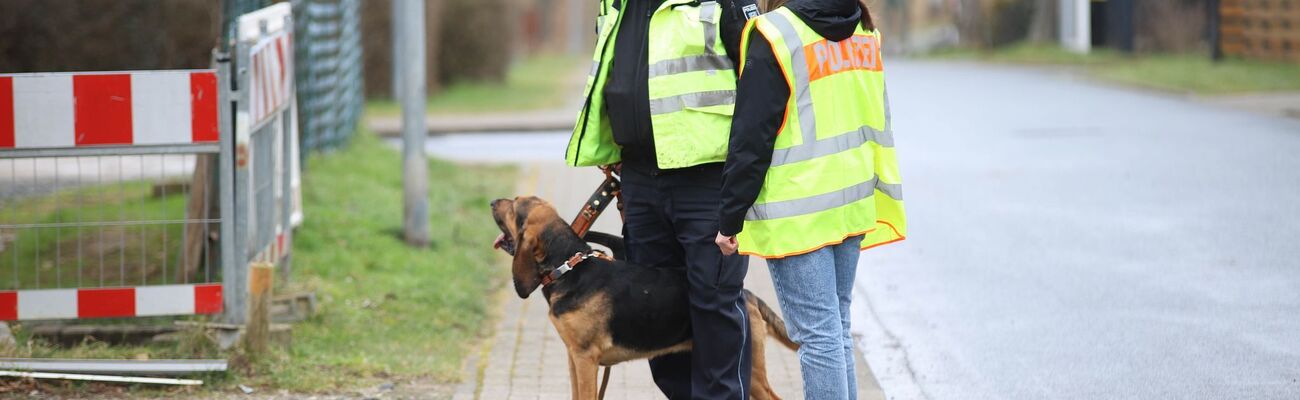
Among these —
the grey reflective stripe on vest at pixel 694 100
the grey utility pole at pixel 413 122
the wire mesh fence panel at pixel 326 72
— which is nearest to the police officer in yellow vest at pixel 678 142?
the grey reflective stripe on vest at pixel 694 100

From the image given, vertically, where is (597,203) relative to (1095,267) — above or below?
above

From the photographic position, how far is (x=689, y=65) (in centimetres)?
437

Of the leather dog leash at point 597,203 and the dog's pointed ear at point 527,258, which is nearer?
the dog's pointed ear at point 527,258

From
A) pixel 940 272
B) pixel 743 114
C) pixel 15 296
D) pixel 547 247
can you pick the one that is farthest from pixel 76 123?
pixel 940 272

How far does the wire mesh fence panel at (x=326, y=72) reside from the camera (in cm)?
1224

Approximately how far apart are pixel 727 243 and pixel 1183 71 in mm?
19411

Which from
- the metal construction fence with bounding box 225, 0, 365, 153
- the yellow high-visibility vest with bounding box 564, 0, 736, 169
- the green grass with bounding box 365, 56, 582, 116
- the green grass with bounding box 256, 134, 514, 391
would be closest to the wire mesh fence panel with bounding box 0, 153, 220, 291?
the green grass with bounding box 256, 134, 514, 391

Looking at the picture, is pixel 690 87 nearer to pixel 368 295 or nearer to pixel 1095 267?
pixel 368 295

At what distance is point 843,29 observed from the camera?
414 cm

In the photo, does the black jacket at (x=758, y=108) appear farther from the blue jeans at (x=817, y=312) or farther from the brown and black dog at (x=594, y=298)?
the brown and black dog at (x=594, y=298)

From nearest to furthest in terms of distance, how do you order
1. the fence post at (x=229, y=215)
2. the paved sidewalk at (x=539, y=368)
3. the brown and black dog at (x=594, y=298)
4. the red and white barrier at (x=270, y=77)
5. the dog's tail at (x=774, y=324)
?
the brown and black dog at (x=594, y=298)
the dog's tail at (x=774, y=324)
the paved sidewalk at (x=539, y=368)
the fence post at (x=229, y=215)
the red and white barrier at (x=270, y=77)

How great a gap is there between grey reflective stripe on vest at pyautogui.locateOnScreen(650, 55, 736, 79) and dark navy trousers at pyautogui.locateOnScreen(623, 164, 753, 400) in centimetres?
32

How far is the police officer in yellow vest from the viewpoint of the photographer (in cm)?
436

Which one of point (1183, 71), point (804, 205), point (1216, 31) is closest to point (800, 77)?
point (804, 205)
